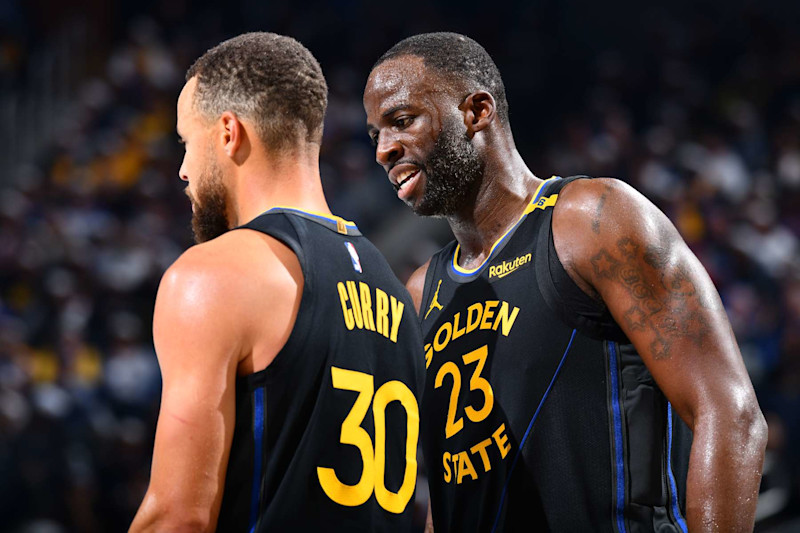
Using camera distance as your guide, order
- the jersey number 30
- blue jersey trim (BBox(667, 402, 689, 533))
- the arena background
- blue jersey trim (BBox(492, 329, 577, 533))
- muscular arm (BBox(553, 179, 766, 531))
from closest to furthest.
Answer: the jersey number 30 → muscular arm (BBox(553, 179, 766, 531)) → blue jersey trim (BBox(667, 402, 689, 533)) → blue jersey trim (BBox(492, 329, 577, 533)) → the arena background

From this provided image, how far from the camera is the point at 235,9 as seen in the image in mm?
11945

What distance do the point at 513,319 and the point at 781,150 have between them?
20.5 ft

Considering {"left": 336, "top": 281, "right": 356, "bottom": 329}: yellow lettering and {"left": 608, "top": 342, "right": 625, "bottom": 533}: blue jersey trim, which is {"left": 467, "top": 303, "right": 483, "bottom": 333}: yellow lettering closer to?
{"left": 608, "top": 342, "right": 625, "bottom": 533}: blue jersey trim

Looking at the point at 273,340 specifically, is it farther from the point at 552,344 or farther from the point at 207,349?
the point at 552,344

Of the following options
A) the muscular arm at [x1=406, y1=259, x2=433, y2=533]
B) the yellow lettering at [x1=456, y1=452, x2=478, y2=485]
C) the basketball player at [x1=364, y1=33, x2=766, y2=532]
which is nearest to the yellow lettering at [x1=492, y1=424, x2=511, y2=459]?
the basketball player at [x1=364, y1=33, x2=766, y2=532]

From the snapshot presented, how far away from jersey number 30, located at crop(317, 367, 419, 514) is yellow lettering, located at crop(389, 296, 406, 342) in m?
0.12

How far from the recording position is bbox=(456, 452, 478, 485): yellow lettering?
106 inches

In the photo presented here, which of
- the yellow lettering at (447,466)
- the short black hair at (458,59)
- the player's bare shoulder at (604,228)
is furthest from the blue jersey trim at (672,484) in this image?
the short black hair at (458,59)

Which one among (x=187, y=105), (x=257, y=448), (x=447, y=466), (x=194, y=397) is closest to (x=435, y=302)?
(x=447, y=466)

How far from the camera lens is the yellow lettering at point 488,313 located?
277 centimetres

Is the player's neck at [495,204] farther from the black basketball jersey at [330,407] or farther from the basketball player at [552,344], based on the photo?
the black basketball jersey at [330,407]

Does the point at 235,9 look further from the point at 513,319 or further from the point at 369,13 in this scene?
the point at 513,319

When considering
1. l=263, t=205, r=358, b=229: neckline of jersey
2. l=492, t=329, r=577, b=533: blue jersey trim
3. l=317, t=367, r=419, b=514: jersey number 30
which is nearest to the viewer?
l=317, t=367, r=419, b=514: jersey number 30

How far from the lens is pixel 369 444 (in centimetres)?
206
